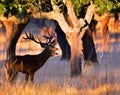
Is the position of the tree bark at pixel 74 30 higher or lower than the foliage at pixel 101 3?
lower

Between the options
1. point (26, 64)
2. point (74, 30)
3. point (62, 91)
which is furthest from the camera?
point (74, 30)

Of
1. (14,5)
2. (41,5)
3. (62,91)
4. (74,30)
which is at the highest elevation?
(14,5)

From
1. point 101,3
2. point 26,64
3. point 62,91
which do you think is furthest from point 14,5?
point 62,91

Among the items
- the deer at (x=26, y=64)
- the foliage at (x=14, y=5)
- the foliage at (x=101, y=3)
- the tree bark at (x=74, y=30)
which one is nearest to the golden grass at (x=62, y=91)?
the deer at (x=26, y=64)

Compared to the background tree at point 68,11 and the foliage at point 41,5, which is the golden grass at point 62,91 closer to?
the background tree at point 68,11

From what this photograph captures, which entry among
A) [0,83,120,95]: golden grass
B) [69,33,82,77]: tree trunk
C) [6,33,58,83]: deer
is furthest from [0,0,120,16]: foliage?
[0,83,120,95]: golden grass

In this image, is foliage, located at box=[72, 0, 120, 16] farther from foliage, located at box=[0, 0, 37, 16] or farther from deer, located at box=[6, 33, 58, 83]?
deer, located at box=[6, 33, 58, 83]

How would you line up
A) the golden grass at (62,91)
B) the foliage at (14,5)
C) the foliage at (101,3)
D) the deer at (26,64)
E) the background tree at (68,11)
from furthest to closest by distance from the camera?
the foliage at (101,3)
the background tree at (68,11)
the foliage at (14,5)
the deer at (26,64)
the golden grass at (62,91)

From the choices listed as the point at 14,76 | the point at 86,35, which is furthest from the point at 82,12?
the point at 14,76

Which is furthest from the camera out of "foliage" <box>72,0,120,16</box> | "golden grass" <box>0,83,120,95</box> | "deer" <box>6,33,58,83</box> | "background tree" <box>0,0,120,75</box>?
"foliage" <box>72,0,120,16</box>

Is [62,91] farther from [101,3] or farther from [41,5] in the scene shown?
[41,5]

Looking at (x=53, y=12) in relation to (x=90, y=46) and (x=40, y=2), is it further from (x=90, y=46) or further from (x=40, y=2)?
(x=90, y=46)

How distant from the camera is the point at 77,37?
1616 cm

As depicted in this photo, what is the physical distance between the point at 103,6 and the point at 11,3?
2.84 metres
